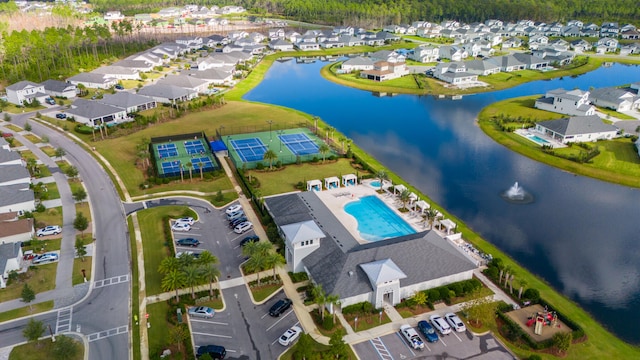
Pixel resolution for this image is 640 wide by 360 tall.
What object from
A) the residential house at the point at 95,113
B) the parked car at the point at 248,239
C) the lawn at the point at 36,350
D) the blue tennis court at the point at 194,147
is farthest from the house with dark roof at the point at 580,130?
the residential house at the point at 95,113

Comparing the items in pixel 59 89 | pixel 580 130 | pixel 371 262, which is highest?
pixel 59 89

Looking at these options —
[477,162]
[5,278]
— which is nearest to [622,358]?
[477,162]

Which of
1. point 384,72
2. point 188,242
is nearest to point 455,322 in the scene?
point 188,242

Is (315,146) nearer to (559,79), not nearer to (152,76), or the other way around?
(152,76)

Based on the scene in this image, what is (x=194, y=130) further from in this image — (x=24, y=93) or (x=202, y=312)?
(x=202, y=312)

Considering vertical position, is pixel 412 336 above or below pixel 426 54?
below
